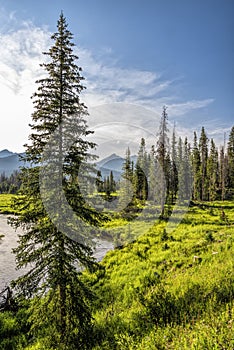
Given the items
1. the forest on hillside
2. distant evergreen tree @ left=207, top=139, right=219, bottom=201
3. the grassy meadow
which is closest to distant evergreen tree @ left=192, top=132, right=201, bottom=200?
distant evergreen tree @ left=207, top=139, right=219, bottom=201

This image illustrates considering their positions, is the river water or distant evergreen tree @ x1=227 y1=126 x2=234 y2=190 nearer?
the river water

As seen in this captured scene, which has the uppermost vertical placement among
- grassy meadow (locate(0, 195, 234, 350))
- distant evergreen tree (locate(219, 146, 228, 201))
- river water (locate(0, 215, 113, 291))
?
distant evergreen tree (locate(219, 146, 228, 201))

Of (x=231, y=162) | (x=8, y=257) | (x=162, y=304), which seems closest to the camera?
(x=162, y=304)

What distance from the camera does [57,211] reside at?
27.9ft

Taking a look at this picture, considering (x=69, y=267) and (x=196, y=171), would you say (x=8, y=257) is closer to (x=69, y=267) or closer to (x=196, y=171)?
(x=69, y=267)

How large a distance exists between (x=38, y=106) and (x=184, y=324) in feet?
29.8

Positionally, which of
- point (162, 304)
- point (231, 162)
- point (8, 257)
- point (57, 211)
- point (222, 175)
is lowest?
point (8, 257)

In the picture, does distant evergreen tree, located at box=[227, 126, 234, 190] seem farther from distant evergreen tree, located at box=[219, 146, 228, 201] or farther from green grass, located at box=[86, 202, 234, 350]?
green grass, located at box=[86, 202, 234, 350]

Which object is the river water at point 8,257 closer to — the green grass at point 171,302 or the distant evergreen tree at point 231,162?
the green grass at point 171,302

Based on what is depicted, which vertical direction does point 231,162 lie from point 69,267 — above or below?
above

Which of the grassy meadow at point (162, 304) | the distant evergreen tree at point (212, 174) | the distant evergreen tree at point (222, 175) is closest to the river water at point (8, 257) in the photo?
the grassy meadow at point (162, 304)

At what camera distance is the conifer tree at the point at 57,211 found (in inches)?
329

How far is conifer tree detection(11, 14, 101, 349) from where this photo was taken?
8.36 metres

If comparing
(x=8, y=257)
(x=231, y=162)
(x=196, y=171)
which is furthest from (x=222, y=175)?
(x=8, y=257)
